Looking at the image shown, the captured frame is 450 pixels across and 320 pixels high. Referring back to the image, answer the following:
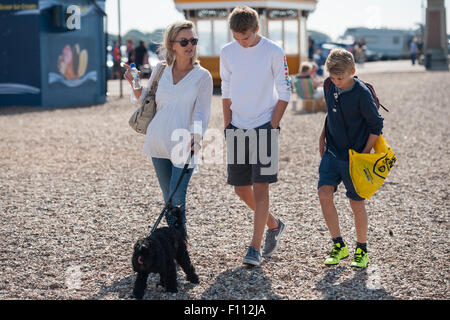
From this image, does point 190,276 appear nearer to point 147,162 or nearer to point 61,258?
point 61,258

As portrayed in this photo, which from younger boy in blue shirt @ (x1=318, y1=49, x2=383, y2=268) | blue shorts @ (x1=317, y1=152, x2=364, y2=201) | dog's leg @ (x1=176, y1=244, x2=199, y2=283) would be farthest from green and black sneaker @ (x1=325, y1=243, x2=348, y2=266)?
dog's leg @ (x1=176, y1=244, x2=199, y2=283)

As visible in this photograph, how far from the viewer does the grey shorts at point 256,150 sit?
448 cm

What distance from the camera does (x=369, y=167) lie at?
440 cm

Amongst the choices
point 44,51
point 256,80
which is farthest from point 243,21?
point 44,51

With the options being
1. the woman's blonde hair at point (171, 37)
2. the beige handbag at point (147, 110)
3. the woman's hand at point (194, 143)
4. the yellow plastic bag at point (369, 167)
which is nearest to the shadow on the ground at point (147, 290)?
the woman's hand at point (194, 143)

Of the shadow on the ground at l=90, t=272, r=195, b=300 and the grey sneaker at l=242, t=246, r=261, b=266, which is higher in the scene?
the grey sneaker at l=242, t=246, r=261, b=266

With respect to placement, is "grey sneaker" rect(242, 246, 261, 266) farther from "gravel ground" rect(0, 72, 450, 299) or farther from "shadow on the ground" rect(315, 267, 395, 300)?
"shadow on the ground" rect(315, 267, 395, 300)

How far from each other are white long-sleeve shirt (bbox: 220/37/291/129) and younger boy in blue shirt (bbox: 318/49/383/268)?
0.30 meters

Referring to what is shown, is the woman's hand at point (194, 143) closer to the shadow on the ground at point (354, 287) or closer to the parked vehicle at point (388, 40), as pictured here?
the shadow on the ground at point (354, 287)

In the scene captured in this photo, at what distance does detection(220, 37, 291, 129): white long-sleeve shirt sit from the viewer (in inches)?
174

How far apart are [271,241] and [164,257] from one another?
1.18 metres

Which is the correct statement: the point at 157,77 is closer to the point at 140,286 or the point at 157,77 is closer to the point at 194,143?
the point at 194,143

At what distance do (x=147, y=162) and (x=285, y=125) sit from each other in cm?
446

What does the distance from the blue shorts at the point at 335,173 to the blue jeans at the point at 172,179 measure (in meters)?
0.86
